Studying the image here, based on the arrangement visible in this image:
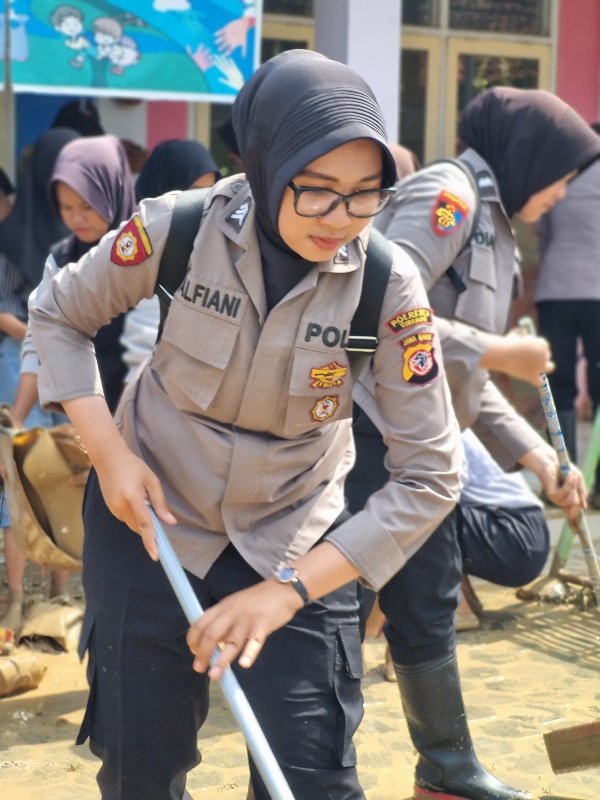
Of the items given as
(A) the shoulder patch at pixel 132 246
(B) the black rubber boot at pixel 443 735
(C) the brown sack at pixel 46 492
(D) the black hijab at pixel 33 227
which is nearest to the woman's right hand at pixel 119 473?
(A) the shoulder patch at pixel 132 246

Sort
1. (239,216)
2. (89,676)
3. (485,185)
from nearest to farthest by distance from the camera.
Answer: (239,216)
(89,676)
(485,185)

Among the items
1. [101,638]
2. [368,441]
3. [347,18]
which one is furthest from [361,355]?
[347,18]

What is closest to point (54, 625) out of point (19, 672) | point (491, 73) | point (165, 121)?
point (19, 672)

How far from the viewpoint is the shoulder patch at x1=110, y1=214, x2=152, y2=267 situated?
86.8 inches

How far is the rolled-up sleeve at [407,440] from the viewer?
6.97ft

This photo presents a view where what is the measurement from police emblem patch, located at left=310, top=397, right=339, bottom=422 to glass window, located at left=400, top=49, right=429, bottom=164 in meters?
6.02

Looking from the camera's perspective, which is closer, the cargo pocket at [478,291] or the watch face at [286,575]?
the watch face at [286,575]

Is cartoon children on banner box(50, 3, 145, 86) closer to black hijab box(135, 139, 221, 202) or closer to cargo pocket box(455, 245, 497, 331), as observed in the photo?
black hijab box(135, 139, 221, 202)

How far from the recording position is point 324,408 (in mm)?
2273

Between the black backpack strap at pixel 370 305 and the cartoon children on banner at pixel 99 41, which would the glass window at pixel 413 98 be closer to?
the cartoon children on banner at pixel 99 41

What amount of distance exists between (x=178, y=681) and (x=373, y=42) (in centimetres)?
488

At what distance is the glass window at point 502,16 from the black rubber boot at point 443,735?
20.1 feet

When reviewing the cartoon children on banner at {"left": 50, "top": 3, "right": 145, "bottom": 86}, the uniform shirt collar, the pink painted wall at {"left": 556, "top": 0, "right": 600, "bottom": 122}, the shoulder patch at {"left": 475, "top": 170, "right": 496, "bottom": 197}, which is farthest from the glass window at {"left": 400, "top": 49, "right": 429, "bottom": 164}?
the shoulder patch at {"left": 475, "top": 170, "right": 496, "bottom": 197}

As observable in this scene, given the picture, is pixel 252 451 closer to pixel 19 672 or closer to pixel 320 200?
pixel 320 200
